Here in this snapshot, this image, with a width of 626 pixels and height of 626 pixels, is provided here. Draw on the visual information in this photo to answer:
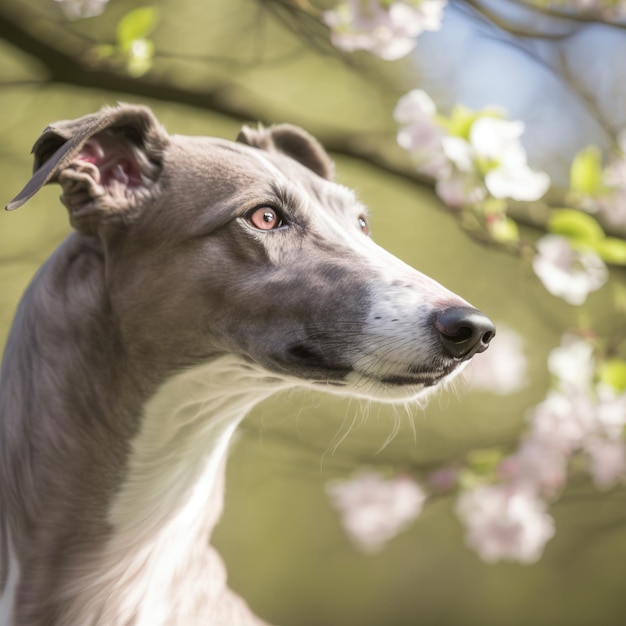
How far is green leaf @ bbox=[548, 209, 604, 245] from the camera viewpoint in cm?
306

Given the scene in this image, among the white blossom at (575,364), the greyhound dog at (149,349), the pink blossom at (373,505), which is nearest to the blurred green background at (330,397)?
the pink blossom at (373,505)

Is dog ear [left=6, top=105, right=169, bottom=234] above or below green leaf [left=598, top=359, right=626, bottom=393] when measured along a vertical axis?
above

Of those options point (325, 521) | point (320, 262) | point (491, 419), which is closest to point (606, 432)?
point (320, 262)

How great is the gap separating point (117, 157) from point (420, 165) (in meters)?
1.42

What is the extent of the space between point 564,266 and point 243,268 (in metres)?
1.66

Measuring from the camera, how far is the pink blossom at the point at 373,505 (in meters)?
4.04

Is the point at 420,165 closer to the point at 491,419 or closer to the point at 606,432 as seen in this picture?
the point at 606,432

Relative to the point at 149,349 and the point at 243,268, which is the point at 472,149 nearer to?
the point at 243,268

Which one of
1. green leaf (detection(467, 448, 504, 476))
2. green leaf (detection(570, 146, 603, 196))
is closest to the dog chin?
green leaf (detection(570, 146, 603, 196))

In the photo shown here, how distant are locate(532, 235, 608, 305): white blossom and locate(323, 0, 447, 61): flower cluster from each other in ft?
2.88

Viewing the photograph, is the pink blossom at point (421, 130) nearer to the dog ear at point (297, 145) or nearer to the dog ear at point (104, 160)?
the dog ear at point (297, 145)

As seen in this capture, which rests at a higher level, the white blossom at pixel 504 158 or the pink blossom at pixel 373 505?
the white blossom at pixel 504 158

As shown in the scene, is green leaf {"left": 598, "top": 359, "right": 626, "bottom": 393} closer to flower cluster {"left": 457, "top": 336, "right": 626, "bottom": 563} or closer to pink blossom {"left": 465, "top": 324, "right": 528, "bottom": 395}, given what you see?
flower cluster {"left": 457, "top": 336, "right": 626, "bottom": 563}

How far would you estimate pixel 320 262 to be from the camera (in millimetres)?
1942
